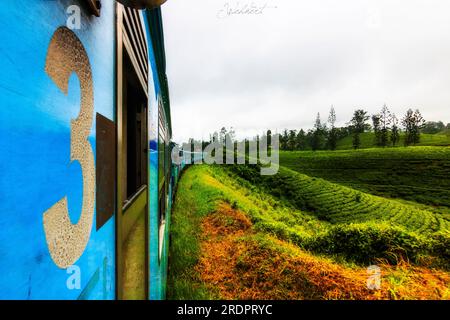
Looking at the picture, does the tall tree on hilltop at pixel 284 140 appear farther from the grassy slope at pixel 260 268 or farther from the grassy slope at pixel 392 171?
the grassy slope at pixel 260 268

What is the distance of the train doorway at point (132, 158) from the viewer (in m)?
1.29

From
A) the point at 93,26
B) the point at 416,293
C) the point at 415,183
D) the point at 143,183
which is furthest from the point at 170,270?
the point at 415,183

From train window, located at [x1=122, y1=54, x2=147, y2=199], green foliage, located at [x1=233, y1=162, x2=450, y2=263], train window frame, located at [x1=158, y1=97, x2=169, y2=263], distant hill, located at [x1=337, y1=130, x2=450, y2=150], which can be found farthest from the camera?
distant hill, located at [x1=337, y1=130, x2=450, y2=150]

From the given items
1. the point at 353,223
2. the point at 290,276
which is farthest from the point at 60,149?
the point at 353,223

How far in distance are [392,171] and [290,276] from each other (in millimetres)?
40938

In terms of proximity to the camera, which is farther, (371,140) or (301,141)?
(301,141)

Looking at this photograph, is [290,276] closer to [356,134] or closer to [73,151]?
[73,151]

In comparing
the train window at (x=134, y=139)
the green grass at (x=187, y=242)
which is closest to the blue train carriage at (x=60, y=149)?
the train window at (x=134, y=139)

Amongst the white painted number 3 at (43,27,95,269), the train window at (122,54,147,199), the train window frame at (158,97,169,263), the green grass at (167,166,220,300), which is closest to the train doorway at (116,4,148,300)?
the train window at (122,54,147,199)

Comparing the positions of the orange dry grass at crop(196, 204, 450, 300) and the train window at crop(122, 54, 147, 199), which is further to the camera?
the orange dry grass at crop(196, 204, 450, 300)

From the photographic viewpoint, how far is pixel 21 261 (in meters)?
0.47

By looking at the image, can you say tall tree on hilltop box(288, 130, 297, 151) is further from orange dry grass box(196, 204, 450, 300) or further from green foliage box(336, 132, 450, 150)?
orange dry grass box(196, 204, 450, 300)

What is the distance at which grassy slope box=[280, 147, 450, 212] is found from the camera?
103 feet

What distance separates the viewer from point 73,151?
73cm
